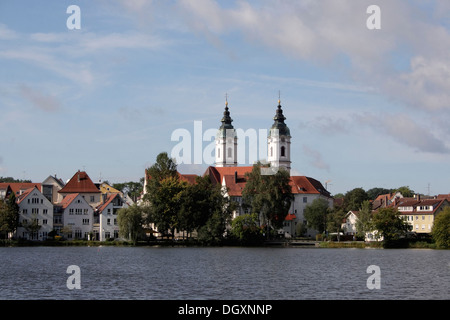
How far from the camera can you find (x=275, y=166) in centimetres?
13750

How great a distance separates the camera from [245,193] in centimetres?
9888

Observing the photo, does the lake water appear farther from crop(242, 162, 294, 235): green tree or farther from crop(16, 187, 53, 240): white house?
crop(16, 187, 53, 240): white house

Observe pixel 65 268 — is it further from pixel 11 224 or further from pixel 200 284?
pixel 11 224

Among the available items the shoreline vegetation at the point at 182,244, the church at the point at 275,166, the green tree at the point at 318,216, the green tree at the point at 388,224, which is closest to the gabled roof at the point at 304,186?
the church at the point at 275,166

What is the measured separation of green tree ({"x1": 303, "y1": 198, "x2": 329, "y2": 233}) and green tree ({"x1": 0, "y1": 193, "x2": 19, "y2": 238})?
4915cm

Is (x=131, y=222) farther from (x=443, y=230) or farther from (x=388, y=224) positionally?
(x=443, y=230)

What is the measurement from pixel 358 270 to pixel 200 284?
53.0 feet

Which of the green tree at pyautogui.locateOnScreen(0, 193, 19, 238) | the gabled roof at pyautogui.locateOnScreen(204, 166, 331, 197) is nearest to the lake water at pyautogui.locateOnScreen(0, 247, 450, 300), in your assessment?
the green tree at pyautogui.locateOnScreen(0, 193, 19, 238)

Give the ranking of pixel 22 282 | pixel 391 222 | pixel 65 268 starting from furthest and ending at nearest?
1. pixel 391 222
2. pixel 65 268
3. pixel 22 282

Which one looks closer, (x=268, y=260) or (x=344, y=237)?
(x=268, y=260)

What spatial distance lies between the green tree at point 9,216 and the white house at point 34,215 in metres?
3.95

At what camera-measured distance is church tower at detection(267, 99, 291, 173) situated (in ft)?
477

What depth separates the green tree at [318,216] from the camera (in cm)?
11962
